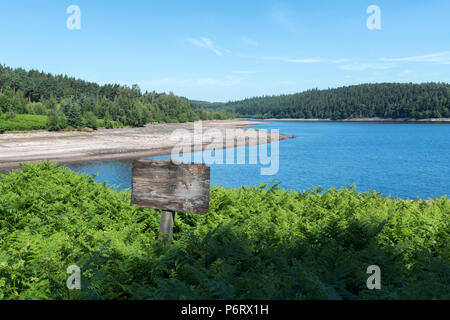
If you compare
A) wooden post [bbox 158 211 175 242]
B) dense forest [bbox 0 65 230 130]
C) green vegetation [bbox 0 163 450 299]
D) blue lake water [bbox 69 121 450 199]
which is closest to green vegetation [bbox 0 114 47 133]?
dense forest [bbox 0 65 230 130]

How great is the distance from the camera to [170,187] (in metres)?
5.24

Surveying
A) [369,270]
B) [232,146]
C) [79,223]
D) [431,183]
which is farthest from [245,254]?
[232,146]

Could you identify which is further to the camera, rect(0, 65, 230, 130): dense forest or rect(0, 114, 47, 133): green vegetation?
rect(0, 65, 230, 130): dense forest

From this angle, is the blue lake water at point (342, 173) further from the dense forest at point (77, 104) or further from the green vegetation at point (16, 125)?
the dense forest at point (77, 104)

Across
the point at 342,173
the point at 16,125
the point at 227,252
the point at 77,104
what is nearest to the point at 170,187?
the point at 227,252

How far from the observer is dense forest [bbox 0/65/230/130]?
7038 centimetres

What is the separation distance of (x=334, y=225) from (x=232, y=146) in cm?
5268

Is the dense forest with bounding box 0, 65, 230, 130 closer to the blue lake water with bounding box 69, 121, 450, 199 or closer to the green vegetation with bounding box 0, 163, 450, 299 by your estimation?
the blue lake water with bounding box 69, 121, 450, 199

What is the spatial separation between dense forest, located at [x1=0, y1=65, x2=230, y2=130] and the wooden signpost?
68.8 metres

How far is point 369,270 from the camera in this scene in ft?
12.2

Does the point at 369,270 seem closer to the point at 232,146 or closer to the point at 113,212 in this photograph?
the point at 113,212

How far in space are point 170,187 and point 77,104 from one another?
71020 millimetres
